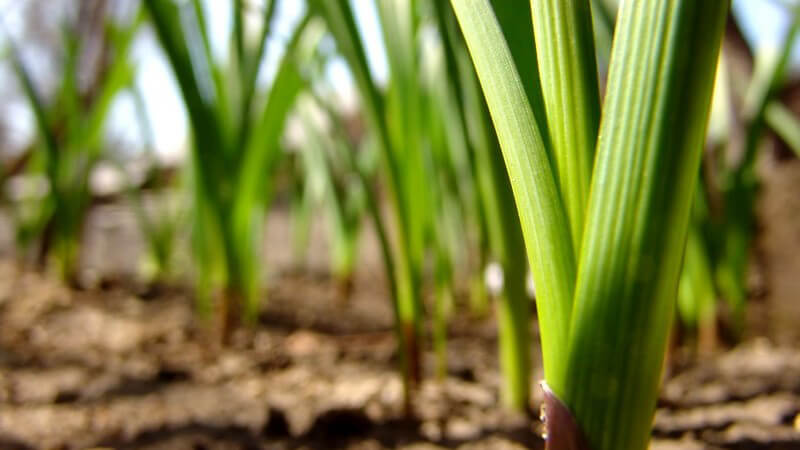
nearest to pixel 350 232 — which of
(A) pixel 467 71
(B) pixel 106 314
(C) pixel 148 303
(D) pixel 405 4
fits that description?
(C) pixel 148 303

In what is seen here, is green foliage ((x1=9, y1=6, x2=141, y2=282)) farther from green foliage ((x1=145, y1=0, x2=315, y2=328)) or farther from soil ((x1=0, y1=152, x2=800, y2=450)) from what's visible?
green foliage ((x1=145, y1=0, x2=315, y2=328))

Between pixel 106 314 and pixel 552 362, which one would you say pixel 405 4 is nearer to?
pixel 552 362

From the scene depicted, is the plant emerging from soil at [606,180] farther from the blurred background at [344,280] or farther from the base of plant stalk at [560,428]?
the blurred background at [344,280]

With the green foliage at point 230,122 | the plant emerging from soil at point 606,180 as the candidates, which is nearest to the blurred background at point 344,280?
the green foliage at point 230,122

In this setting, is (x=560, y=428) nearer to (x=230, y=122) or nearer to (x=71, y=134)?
(x=230, y=122)

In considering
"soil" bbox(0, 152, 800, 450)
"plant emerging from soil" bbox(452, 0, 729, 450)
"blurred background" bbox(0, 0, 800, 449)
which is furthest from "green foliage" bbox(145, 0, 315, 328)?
"plant emerging from soil" bbox(452, 0, 729, 450)

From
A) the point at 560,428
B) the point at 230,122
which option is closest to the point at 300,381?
the point at 230,122
